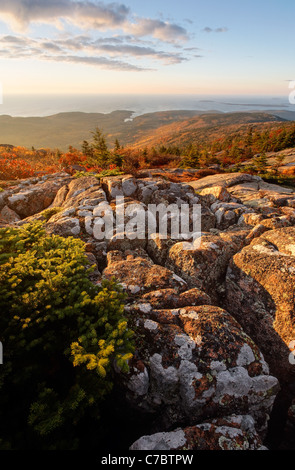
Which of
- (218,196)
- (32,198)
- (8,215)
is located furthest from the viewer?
(32,198)

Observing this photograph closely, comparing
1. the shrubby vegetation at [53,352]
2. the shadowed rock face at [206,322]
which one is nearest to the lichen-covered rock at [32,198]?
the shadowed rock face at [206,322]

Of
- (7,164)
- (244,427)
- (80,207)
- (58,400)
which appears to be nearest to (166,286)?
(244,427)

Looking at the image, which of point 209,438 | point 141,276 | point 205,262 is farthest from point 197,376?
point 205,262

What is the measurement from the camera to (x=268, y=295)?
7.41m

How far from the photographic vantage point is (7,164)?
2525 centimetres

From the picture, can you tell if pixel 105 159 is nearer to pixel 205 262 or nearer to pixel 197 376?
pixel 205 262

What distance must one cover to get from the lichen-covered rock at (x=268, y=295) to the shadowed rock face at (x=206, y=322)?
0.10ft

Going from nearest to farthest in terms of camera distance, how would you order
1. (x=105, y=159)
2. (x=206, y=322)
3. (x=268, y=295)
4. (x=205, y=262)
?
(x=206, y=322) < (x=268, y=295) < (x=205, y=262) < (x=105, y=159)

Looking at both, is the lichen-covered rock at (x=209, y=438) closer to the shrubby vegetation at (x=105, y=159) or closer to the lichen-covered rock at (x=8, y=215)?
the lichen-covered rock at (x=8, y=215)

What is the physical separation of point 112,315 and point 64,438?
2.26 meters

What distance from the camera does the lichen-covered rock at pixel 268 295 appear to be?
672cm

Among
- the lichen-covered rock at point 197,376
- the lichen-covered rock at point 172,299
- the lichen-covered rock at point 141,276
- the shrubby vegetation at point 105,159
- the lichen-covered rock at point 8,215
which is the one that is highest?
the shrubby vegetation at point 105,159

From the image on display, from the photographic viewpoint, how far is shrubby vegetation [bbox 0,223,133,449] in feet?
12.3

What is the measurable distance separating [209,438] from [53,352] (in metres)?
3.74
